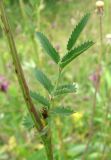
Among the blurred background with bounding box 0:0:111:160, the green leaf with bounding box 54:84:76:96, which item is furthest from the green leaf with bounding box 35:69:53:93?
the blurred background with bounding box 0:0:111:160

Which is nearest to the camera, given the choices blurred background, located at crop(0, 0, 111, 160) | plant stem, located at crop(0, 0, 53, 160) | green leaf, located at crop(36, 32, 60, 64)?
plant stem, located at crop(0, 0, 53, 160)

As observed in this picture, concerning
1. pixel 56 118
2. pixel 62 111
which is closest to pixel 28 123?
pixel 62 111

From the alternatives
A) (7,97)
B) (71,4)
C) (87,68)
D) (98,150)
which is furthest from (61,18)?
(98,150)

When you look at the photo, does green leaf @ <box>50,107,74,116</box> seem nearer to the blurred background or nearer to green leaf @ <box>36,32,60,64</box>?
green leaf @ <box>36,32,60,64</box>

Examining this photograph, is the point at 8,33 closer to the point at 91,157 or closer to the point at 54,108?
the point at 54,108

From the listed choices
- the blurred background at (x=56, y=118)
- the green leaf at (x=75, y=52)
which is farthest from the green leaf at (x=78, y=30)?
the blurred background at (x=56, y=118)

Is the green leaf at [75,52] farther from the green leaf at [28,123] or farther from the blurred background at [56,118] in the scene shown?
the blurred background at [56,118]

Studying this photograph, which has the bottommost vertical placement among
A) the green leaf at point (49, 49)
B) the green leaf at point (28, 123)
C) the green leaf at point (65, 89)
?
the green leaf at point (28, 123)

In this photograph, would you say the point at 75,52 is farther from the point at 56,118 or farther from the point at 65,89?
the point at 56,118

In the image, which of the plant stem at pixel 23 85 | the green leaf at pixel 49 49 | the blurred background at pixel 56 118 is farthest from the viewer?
the blurred background at pixel 56 118
